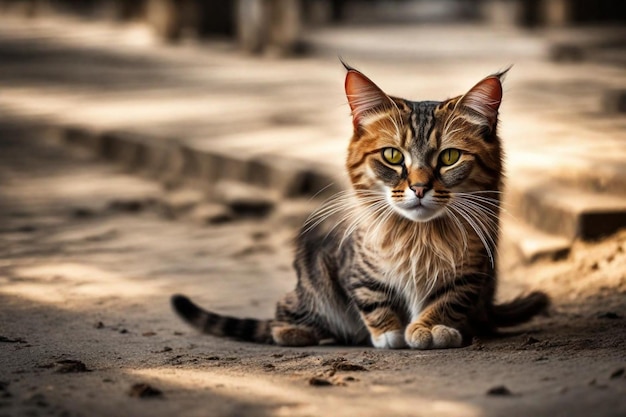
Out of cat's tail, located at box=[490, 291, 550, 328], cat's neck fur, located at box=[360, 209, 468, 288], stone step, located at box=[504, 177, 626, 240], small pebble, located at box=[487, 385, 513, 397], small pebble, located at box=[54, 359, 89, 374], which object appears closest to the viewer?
small pebble, located at box=[487, 385, 513, 397]

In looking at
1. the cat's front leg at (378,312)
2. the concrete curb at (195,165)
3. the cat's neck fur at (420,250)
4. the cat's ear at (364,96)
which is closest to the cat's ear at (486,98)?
the cat's ear at (364,96)

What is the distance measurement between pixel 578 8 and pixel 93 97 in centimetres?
830

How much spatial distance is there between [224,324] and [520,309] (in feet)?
3.60

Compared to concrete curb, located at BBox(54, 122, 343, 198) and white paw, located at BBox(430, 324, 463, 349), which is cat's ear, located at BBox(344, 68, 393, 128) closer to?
white paw, located at BBox(430, 324, 463, 349)

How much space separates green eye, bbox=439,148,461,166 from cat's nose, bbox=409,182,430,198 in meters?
0.13

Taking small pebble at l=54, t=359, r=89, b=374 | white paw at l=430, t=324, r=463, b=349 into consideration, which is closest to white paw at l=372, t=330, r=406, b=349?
white paw at l=430, t=324, r=463, b=349

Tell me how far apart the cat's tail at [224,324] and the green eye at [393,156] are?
867 millimetres

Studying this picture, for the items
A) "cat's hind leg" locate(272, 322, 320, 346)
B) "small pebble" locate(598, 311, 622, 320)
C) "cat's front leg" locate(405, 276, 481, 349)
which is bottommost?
"cat's hind leg" locate(272, 322, 320, 346)

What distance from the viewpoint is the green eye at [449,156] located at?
3135mm

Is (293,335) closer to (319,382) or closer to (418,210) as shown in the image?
(418,210)

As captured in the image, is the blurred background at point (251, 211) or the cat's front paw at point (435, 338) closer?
the blurred background at point (251, 211)

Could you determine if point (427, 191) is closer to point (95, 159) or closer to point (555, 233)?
point (555, 233)

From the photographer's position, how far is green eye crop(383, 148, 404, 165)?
3.16 m

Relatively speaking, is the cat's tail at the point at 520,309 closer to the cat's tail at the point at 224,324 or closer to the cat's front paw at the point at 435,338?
the cat's front paw at the point at 435,338
